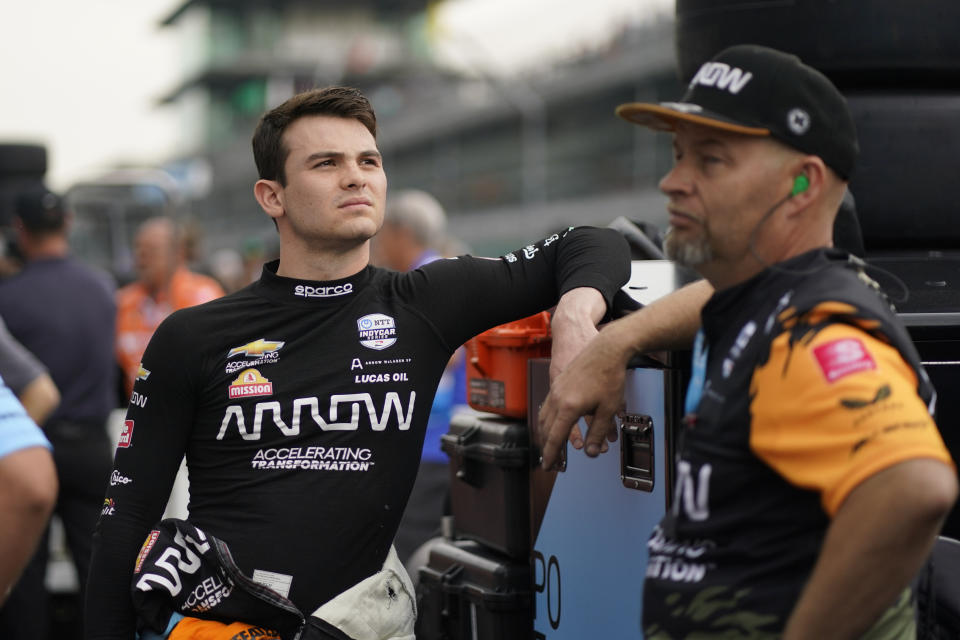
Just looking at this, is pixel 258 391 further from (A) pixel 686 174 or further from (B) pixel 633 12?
(B) pixel 633 12

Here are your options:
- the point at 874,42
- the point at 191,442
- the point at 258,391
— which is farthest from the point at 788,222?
the point at 874,42

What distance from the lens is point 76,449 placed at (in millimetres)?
6586

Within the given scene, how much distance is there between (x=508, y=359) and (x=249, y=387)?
41.3 inches

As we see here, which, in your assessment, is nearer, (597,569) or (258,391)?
(258,391)

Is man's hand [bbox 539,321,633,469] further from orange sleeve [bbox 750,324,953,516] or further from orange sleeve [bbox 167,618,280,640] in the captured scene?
orange sleeve [bbox 167,618,280,640]

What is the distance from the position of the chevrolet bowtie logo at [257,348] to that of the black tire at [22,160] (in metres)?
8.08

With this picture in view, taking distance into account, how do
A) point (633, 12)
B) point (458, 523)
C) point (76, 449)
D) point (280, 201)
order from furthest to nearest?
1. point (633, 12)
2. point (76, 449)
3. point (458, 523)
4. point (280, 201)

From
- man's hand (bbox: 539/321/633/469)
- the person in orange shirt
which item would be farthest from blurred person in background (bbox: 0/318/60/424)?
the person in orange shirt

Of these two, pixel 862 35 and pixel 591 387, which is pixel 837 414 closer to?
pixel 591 387

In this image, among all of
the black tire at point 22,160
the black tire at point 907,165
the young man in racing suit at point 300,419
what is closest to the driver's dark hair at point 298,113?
the young man in racing suit at point 300,419

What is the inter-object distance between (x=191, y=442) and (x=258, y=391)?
9.4 inches

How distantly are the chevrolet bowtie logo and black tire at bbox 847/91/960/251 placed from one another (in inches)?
74.6

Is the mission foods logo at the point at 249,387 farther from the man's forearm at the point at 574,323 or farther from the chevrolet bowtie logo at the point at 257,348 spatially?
the man's forearm at the point at 574,323

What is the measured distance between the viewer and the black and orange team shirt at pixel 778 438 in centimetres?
184
